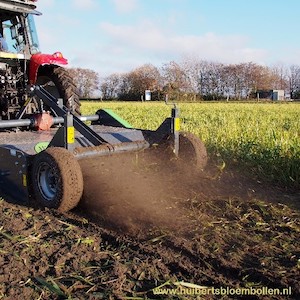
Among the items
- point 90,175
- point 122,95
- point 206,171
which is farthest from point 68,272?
point 122,95

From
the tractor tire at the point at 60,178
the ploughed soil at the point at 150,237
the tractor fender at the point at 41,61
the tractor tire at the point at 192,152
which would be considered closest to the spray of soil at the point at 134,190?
the ploughed soil at the point at 150,237

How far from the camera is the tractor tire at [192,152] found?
14.5 ft

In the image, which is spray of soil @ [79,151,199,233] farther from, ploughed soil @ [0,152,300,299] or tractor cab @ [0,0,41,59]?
tractor cab @ [0,0,41,59]

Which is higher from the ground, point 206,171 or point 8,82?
point 8,82

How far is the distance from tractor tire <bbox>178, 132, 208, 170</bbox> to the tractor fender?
252cm

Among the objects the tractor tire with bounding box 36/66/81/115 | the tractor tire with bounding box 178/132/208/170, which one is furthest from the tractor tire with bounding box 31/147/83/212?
the tractor tire with bounding box 36/66/81/115

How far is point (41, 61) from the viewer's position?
5.89 metres

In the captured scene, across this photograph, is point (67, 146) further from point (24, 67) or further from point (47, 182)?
point (24, 67)

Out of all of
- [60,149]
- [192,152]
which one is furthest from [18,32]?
[192,152]

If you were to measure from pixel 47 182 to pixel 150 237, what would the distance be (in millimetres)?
1272

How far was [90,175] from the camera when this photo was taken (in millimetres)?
4031

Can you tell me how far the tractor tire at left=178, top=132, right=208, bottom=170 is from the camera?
14.5 feet

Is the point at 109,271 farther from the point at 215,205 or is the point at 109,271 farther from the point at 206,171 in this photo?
the point at 206,171

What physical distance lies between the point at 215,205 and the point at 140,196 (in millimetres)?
687
